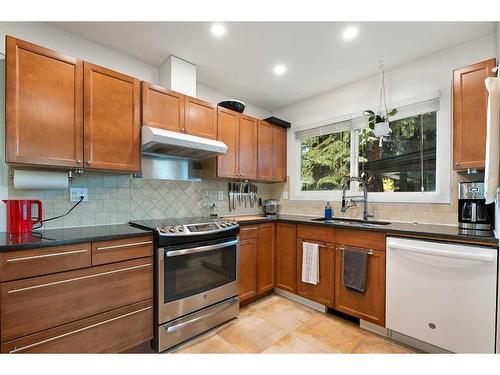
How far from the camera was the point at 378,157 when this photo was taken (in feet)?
8.88

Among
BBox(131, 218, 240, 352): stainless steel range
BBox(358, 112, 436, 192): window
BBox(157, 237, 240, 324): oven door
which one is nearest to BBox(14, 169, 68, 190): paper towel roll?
BBox(131, 218, 240, 352): stainless steel range

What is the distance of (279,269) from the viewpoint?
2.77 m

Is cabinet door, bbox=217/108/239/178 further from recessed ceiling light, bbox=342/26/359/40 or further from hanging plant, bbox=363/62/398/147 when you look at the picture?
hanging plant, bbox=363/62/398/147

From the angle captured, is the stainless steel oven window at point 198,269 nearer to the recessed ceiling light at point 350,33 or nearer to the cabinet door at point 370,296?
the cabinet door at point 370,296

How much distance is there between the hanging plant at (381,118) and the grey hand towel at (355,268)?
1181 millimetres

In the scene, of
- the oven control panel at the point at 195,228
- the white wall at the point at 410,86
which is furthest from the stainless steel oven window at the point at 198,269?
the white wall at the point at 410,86

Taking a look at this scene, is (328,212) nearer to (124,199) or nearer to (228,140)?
(228,140)

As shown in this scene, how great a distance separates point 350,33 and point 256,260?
2283mm

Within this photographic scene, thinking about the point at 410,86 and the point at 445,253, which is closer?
the point at 445,253

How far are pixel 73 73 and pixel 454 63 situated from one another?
10.4 ft

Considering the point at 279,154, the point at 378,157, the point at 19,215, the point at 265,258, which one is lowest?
the point at 265,258

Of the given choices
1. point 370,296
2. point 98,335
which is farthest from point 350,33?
point 98,335

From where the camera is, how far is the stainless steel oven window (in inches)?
71.4
